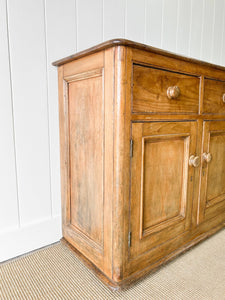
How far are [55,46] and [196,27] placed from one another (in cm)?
116

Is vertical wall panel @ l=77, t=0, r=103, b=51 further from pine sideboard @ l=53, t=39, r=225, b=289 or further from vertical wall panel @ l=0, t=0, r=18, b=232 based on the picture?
vertical wall panel @ l=0, t=0, r=18, b=232

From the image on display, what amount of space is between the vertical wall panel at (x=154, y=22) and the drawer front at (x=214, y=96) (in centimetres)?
A: 57

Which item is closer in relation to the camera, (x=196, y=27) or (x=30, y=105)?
(x=30, y=105)

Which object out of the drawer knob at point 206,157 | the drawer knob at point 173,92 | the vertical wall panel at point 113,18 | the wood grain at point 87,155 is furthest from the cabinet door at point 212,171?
the vertical wall panel at point 113,18

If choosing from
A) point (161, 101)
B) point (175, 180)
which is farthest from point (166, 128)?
point (175, 180)

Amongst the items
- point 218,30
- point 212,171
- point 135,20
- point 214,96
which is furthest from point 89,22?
point 218,30

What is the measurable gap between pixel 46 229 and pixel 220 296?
751mm

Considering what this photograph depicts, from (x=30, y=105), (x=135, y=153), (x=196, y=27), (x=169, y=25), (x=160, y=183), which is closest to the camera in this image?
(x=135, y=153)

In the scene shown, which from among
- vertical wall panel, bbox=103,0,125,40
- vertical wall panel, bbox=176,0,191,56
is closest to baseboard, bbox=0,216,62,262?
vertical wall panel, bbox=103,0,125,40

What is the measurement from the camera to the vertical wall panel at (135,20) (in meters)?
1.28

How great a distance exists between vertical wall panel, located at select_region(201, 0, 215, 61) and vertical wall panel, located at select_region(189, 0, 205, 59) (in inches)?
2.1

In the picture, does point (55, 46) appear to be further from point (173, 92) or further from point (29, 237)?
point (29, 237)

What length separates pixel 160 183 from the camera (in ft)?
2.89

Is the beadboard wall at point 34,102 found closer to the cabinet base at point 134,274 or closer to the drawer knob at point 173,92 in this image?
the cabinet base at point 134,274
